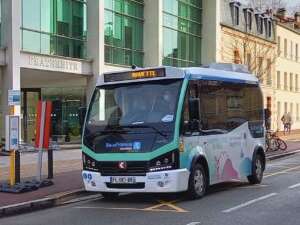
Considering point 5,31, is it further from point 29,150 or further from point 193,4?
point 193,4

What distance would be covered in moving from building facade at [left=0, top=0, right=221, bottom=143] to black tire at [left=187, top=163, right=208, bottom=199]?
14.4 metres

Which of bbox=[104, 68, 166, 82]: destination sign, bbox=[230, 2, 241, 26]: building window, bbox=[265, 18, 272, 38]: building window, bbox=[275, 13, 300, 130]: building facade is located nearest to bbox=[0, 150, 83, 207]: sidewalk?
bbox=[104, 68, 166, 82]: destination sign

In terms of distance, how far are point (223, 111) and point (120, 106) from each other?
266 centimetres

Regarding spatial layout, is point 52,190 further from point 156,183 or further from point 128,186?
point 156,183

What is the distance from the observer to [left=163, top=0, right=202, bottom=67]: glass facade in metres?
40.9

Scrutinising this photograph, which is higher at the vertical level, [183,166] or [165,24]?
[165,24]

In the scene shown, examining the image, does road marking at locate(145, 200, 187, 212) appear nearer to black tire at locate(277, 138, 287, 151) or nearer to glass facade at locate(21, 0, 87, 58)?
black tire at locate(277, 138, 287, 151)

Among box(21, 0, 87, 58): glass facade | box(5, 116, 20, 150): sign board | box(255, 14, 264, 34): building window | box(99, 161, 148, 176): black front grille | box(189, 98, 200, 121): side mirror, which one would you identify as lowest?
box(99, 161, 148, 176): black front grille

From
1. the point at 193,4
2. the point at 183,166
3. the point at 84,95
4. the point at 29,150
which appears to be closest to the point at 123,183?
the point at 183,166

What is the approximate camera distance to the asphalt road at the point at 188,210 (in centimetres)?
1053

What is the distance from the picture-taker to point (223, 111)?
1459cm

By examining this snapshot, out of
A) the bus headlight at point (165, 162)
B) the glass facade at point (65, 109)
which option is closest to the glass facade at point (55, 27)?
the glass facade at point (65, 109)

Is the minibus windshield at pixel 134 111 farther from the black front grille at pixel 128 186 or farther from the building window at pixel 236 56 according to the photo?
the building window at pixel 236 56

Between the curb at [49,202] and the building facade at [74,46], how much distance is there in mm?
12616
